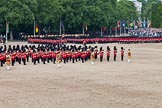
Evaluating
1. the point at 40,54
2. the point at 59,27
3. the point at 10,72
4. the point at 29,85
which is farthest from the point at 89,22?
the point at 29,85

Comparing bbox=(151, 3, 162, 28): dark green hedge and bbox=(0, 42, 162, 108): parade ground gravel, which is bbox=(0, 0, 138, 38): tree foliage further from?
bbox=(0, 42, 162, 108): parade ground gravel

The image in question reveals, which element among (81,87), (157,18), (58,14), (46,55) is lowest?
(81,87)

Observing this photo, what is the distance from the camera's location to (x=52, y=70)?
1227 inches

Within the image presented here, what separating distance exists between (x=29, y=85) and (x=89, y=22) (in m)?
73.1

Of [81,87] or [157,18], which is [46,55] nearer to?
[81,87]

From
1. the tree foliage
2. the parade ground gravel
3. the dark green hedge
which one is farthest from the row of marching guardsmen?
the dark green hedge

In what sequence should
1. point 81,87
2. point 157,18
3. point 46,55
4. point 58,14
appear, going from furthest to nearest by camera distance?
point 157,18 → point 58,14 → point 46,55 → point 81,87

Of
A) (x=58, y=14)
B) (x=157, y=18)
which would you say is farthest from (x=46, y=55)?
(x=157, y=18)

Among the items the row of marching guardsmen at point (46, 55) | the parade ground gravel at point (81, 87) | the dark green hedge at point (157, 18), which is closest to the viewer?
the parade ground gravel at point (81, 87)

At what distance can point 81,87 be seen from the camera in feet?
76.4

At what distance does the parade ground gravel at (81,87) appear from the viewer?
→ 19156mm

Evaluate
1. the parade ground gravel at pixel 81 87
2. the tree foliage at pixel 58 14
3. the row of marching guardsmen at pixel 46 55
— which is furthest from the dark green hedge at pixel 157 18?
the parade ground gravel at pixel 81 87

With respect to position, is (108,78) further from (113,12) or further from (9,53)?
(113,12)

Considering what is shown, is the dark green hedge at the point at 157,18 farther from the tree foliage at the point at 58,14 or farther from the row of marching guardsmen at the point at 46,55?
the row of marching guardsmen at the point at 46,55
